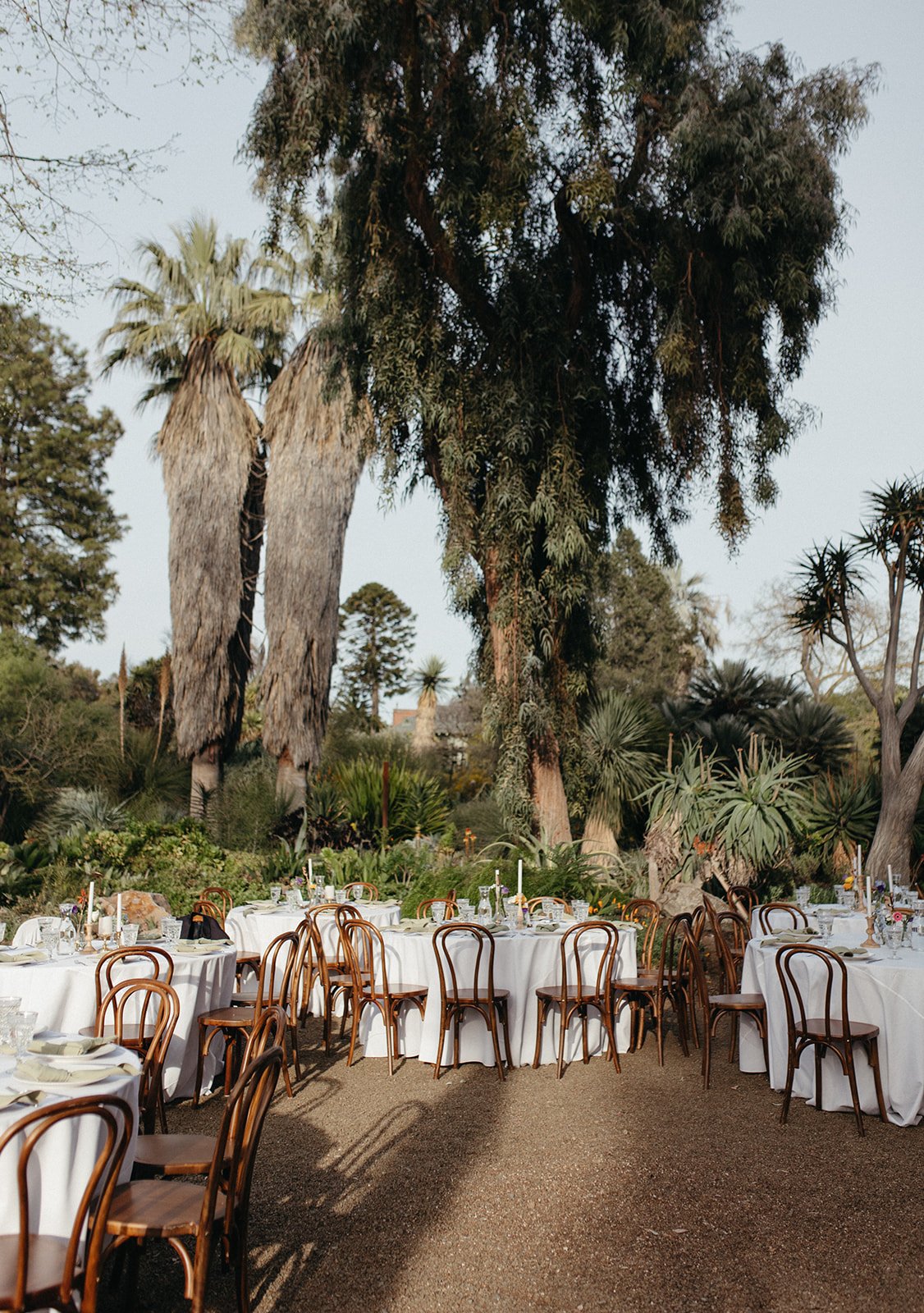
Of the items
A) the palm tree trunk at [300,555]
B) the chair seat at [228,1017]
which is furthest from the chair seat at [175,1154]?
the palm tree trunk at [300,555]

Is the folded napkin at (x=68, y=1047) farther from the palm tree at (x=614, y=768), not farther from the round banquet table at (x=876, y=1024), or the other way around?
the palm tree at (x=614, y=768)

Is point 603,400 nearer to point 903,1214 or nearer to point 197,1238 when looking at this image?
point 903,1214

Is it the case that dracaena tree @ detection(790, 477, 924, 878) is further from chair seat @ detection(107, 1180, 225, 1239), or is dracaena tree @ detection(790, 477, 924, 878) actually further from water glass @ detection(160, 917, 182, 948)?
Result: chair seat @ detection(107, 1180, 225, 1239)

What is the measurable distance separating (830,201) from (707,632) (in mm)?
33172

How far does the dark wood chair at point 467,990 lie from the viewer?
702 cm

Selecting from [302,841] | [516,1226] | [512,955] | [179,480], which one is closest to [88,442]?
[179,480]

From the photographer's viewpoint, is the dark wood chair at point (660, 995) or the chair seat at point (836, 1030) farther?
the dark wood chair at point (660, 995)

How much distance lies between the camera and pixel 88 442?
109 feet

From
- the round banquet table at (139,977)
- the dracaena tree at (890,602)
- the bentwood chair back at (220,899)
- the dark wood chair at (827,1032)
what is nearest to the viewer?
the dark wood chair at (827,1032)

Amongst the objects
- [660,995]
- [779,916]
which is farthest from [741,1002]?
[779,916]

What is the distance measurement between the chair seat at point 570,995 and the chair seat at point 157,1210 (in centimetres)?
384

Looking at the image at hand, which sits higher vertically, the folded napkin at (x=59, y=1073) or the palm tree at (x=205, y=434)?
the palm tree at (x=205, y=434)

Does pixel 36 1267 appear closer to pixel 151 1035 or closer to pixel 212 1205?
pixel 212 1205

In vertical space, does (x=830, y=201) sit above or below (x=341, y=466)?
above
